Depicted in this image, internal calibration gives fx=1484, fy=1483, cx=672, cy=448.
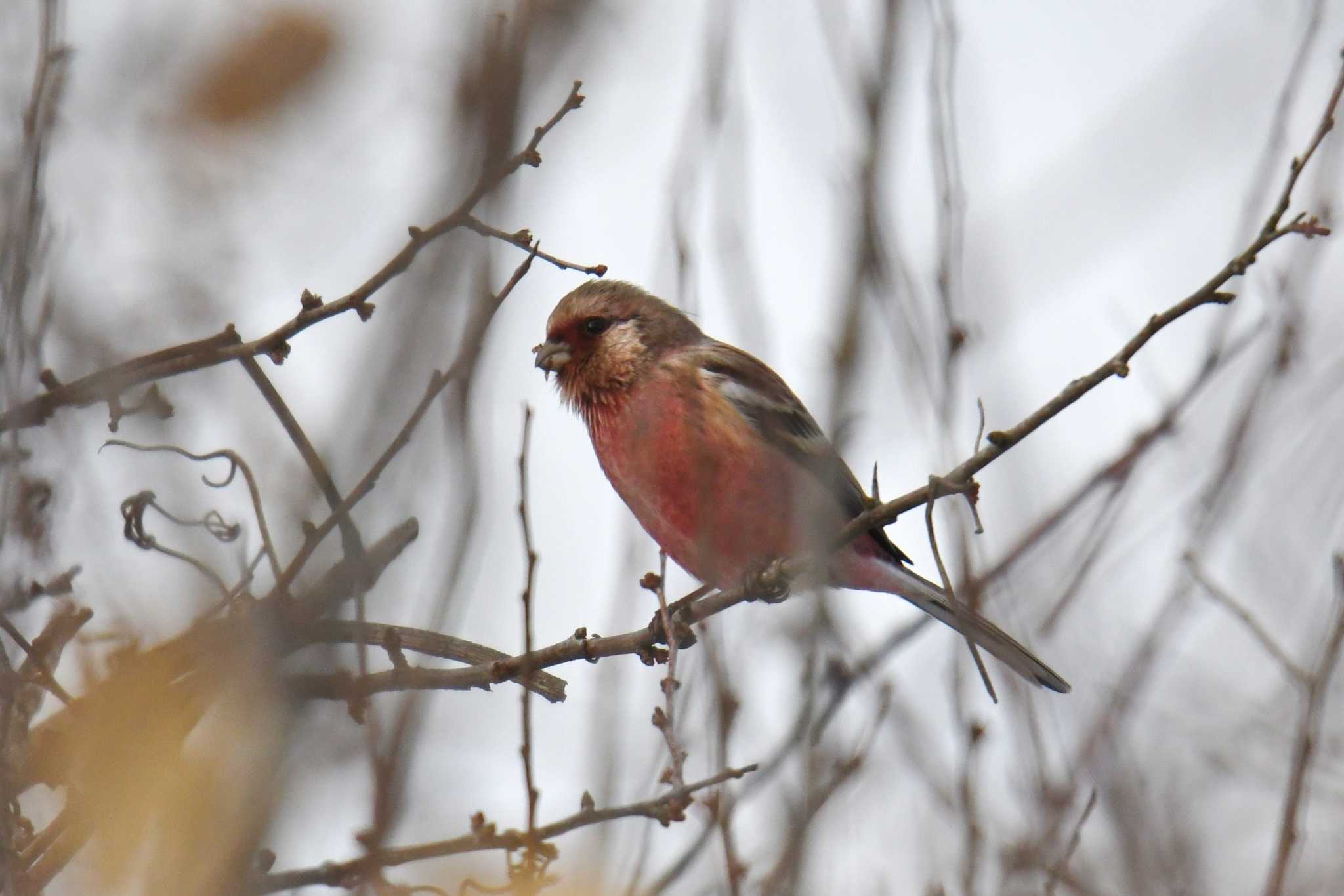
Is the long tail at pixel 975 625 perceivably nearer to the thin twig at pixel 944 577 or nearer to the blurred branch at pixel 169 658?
the thin twig at pixel 944 577

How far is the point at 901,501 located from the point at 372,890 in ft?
5.80

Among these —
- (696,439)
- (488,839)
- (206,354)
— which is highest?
(696,439)

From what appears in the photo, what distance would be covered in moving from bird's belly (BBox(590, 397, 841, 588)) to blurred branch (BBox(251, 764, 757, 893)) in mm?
2593

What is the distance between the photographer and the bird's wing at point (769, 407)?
659cm

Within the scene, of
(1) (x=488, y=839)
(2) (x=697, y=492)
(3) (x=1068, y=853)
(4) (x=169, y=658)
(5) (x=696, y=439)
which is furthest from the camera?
(5) (x=696, y=439)

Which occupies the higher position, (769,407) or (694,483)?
(769,407)

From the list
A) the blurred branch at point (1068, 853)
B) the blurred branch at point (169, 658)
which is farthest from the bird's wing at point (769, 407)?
the blurred branch at point (169, 658)

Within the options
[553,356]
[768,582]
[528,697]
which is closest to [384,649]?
[528,697]

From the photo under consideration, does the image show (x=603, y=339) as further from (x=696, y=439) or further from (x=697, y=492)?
(x=697, y=492)

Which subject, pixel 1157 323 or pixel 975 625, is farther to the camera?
pixel 975 625

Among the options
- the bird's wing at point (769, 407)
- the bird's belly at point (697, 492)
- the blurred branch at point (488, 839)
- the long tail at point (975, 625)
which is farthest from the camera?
the bird's wing at point (769, 407)

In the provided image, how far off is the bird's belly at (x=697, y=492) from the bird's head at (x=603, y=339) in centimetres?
32

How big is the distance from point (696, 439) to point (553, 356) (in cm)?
94

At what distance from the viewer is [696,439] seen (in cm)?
617
